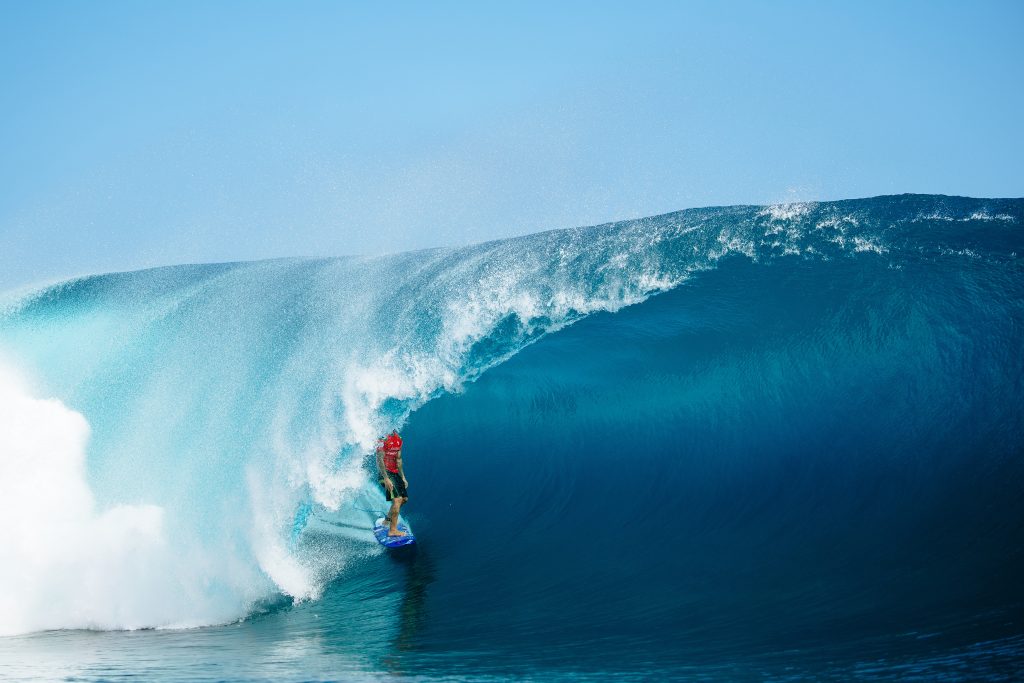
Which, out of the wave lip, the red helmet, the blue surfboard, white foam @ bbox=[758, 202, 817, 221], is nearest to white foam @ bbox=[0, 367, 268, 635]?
the wave lip

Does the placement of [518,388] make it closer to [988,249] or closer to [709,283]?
[709,283]

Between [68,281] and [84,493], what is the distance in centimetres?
1192

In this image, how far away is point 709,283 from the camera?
10.2 metres

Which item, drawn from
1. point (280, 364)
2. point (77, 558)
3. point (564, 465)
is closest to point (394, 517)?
point (564, 465)

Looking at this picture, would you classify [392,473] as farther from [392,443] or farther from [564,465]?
[564,465]

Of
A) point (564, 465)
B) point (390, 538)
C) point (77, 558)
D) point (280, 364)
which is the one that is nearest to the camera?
point (77, 558)

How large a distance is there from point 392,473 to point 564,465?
2.37 meters

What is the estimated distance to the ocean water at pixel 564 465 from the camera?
4.52 m

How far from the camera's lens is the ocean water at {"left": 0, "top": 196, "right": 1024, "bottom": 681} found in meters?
4.52

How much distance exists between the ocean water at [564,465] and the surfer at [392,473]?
0.34 m

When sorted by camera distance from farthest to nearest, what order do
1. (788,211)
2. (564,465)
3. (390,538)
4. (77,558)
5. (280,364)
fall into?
(788,211) < (280,364) < (564,465) < (390,538) < (77,558)

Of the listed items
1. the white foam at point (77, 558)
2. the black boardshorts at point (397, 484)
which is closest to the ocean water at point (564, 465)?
the white foam at point (77, 558)

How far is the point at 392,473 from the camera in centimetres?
692

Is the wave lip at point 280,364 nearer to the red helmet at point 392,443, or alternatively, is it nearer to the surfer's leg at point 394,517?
the surfer's leg at point 394,517
